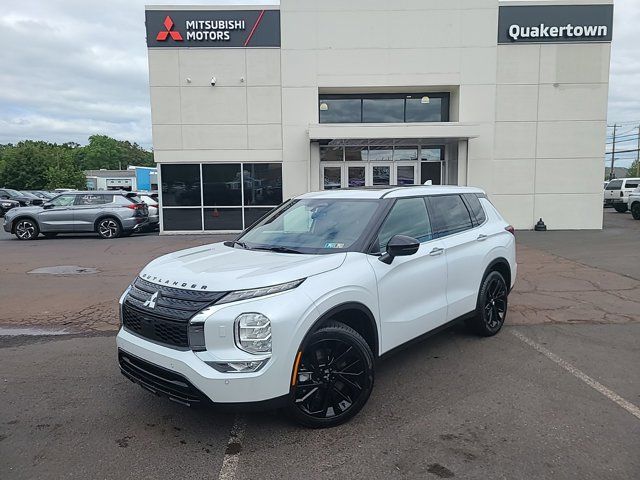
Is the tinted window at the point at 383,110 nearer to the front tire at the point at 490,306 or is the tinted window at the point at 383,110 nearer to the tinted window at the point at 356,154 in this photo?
the tinted window at the point at 356,154

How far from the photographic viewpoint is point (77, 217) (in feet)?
53.4

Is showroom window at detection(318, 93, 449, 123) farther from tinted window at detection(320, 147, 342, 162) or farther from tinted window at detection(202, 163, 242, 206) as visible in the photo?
tinted window at detection(202, 163, 242, 206)

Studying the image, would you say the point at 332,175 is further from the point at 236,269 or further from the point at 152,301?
the point at 152,301

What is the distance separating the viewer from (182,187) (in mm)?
17297

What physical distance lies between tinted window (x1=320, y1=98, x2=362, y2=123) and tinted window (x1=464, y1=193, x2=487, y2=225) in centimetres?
1255

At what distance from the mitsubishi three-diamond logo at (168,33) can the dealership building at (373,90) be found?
0.11 feet

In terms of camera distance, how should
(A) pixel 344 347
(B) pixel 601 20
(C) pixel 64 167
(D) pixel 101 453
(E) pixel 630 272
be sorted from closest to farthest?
(D) pixel 101 453, (A) pixel 344 347, (E) pixel 630 272, (B) pixel 601 20, (C) pixel 64 167

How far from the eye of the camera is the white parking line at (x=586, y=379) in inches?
152

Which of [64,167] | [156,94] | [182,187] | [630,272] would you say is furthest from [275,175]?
[64,167]

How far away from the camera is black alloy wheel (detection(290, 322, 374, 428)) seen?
342 centimetres

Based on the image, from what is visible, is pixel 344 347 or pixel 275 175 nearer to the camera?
pixel 344 347

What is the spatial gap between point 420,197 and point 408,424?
224 cm

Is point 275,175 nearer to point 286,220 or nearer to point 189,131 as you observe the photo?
point 189,131

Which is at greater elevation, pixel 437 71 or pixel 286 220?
pixel 437 71
